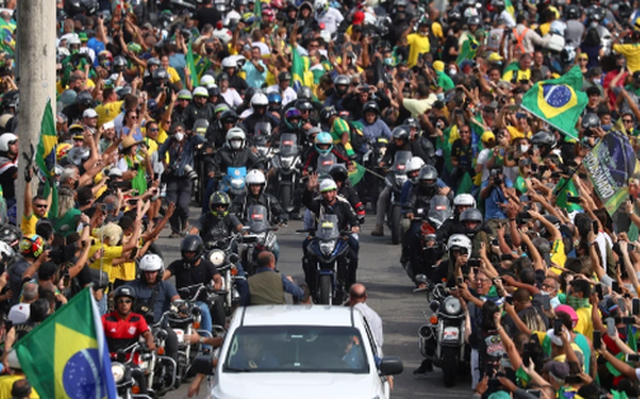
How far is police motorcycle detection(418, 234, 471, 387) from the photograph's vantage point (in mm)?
16844

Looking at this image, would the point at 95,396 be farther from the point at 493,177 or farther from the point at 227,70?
the point at 227,70

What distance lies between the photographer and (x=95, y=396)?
36.1ft

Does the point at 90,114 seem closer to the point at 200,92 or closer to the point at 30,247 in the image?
the point at 200,92

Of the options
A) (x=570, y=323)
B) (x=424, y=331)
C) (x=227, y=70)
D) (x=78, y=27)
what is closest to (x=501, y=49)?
(x=227, y=70)

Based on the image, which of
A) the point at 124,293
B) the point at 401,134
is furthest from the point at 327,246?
the point at 401,134

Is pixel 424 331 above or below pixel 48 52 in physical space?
below

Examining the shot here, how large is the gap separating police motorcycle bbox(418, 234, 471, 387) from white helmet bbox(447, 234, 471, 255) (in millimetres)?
1365

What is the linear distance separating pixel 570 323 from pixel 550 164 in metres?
8.60

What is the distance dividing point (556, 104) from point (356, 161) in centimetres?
695

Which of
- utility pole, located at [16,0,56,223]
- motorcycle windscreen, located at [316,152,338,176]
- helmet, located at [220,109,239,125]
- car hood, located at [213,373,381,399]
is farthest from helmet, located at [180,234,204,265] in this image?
helmet, located at [220,109,239,125]

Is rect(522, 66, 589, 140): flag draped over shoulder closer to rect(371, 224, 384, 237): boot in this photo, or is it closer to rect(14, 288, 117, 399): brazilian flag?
rect(371, 224, 384, 237): boot

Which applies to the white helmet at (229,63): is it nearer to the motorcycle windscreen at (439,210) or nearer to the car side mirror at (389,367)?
the motorcycle windscreen at (439,210)

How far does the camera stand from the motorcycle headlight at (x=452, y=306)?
1691 cm

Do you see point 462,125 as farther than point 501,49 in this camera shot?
No
